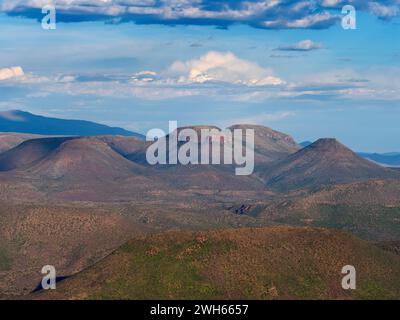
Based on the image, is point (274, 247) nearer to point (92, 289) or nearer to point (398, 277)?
point (398, 277)

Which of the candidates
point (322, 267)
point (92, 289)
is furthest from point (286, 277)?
point (92, 289)

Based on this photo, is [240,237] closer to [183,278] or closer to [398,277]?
[183,278]
